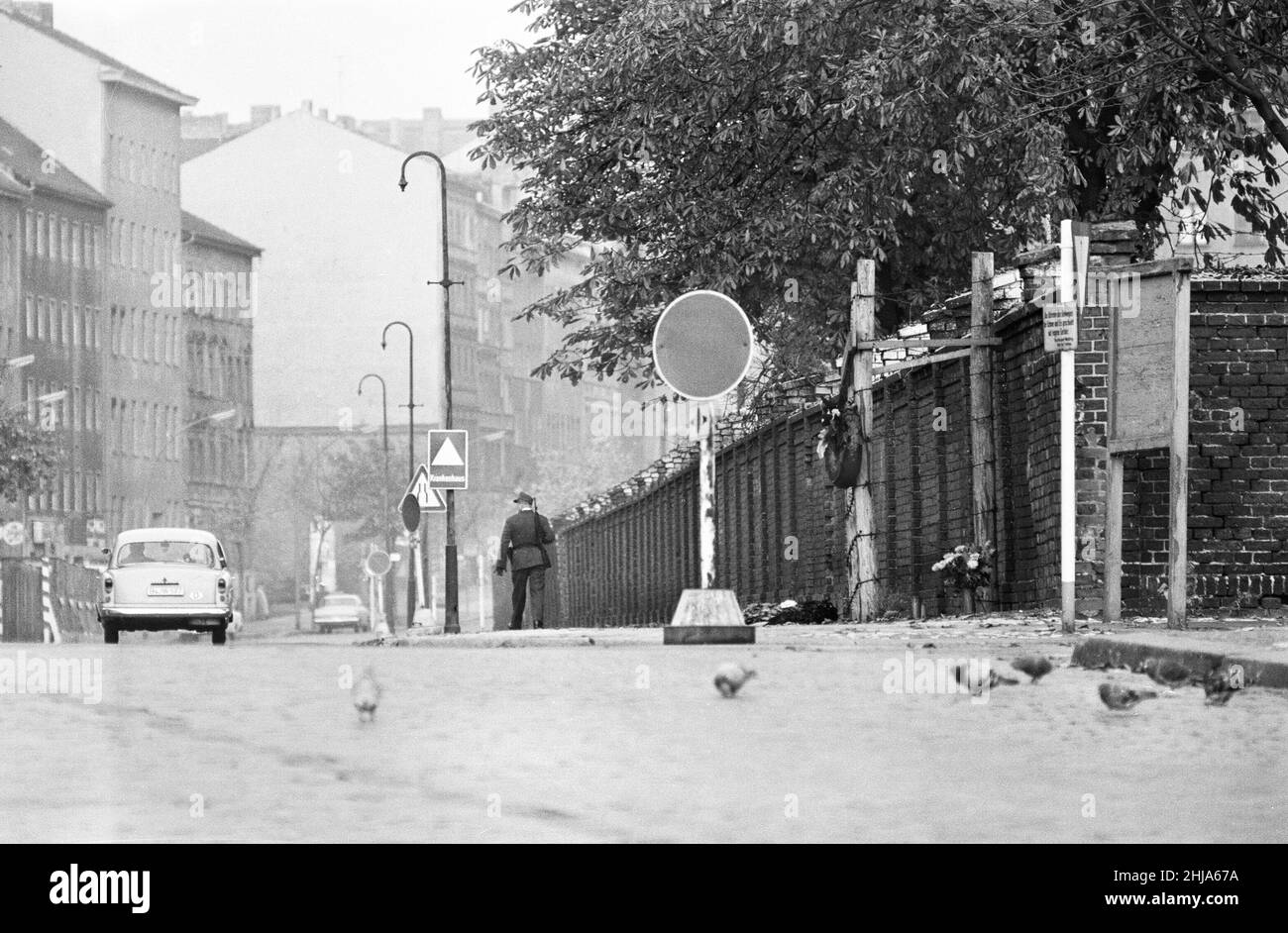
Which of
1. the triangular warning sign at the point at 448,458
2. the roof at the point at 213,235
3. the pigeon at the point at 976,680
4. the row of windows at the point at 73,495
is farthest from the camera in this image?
the roof at the point at 213,235

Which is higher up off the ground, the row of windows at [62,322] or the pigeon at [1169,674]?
the row of windows at [62,322]

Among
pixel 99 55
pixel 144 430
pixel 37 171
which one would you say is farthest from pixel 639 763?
pixel 144 430

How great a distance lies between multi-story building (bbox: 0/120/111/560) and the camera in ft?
332

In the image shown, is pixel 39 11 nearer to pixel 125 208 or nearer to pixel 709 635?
pixel 125 208

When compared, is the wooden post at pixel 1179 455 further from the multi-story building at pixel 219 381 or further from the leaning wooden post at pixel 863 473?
the multi-story building at pixel 219 381

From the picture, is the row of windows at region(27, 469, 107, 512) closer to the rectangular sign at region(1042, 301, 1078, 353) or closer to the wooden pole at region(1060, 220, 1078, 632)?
the wooden pole at region(1060, 220, 1078, 632)

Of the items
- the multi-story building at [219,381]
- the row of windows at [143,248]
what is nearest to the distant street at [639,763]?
the row of windows at [143,248]

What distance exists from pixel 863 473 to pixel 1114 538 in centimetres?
742

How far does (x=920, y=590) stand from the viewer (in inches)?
1104

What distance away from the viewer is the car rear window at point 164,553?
1423 inches

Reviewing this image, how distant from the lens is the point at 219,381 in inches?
4970

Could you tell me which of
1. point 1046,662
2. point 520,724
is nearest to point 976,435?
point 1046,662

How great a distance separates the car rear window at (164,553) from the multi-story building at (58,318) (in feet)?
205
